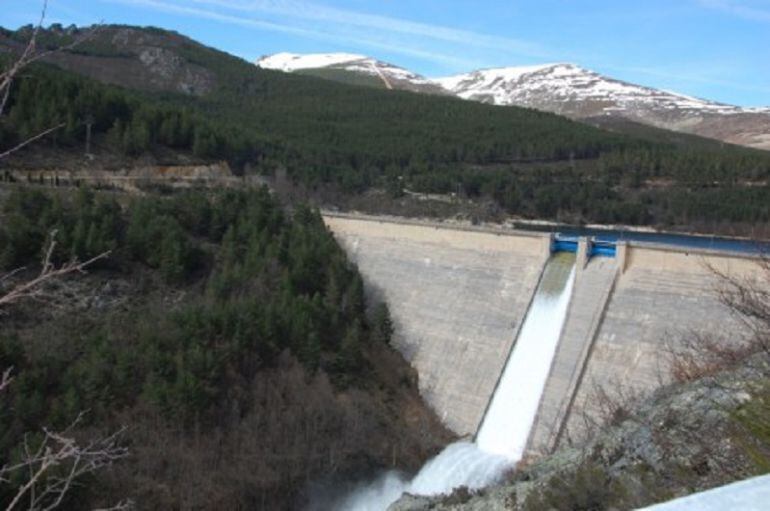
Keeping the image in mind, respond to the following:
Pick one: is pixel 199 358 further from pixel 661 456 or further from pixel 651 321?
pixel 661 456

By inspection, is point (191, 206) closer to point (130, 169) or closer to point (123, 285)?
point (123, 285)

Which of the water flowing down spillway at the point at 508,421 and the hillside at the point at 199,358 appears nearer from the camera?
the hillside at the point at 199,358

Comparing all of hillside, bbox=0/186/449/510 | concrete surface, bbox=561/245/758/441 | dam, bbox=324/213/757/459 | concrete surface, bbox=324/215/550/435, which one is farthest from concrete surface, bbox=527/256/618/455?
hillside, bbox=0/186/449/510

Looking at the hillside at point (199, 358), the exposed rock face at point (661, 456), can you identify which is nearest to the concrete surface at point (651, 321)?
the hillside at point (199, 358)

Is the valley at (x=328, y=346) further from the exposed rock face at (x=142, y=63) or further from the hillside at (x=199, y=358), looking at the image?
the exposed rock face at (x=142, y=63)

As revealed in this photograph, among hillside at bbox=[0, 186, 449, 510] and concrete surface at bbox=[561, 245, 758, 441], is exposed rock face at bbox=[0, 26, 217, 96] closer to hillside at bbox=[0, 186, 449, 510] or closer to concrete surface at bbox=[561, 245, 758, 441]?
hillside at bbox=[0, 186, 449, 510]

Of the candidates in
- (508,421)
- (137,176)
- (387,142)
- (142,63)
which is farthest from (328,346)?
(142,63)
